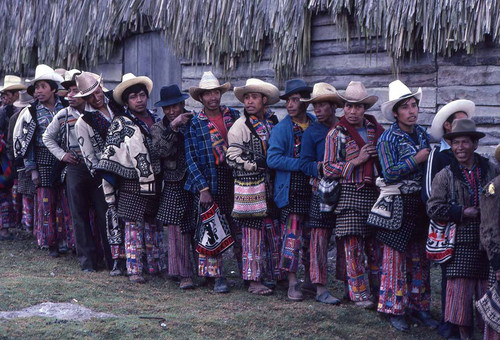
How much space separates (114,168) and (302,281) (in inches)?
83.2

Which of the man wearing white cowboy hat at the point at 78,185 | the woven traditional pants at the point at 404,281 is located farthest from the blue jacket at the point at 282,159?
the man wearing white cowboy hat at the point at 78,185

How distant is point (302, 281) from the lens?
7.82 meters

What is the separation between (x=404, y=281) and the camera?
6234mm

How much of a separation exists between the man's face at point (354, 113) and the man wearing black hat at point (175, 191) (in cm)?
163

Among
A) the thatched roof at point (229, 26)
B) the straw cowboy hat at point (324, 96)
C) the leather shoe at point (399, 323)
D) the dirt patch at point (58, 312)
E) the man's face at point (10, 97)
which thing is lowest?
the leather shoe at point (399, 323)

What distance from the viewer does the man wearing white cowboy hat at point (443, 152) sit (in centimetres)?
595

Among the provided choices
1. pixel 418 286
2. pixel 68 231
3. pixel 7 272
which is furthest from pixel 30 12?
pixel 418 286

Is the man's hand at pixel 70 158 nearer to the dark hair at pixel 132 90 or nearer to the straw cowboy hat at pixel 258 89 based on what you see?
the dark hair at pixel 132 90

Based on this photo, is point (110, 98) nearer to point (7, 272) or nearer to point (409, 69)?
point (7, 272)

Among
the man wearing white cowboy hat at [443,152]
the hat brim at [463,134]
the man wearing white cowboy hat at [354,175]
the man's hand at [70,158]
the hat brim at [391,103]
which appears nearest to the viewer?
the hat brim at [463,134]

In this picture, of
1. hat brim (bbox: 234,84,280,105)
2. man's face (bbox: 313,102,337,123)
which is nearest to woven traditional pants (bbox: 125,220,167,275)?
hat brim (bbox: 234,84,280,105)

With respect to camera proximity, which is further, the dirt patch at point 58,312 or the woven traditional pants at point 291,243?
the woven traditional pants at point 291,243

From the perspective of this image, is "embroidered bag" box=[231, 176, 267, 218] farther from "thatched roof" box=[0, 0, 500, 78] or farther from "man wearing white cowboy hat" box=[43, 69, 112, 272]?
"thatched roof" box=[0, 0, 500, 78]

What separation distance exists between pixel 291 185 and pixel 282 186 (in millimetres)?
86
